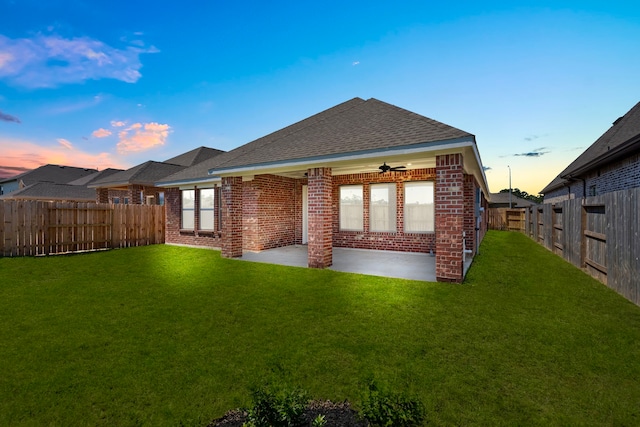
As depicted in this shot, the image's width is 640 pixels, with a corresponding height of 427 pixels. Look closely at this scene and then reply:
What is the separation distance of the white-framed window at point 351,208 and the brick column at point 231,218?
4.75 m

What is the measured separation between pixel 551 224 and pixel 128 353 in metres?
16.6

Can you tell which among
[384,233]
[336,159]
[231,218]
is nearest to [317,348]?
[336,159]

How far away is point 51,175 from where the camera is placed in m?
36.7

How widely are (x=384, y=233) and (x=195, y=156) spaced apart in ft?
54.4

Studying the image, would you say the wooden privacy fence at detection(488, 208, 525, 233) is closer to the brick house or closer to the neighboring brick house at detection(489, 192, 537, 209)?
the neighboring brick house at detection(489, 192, 537, 209)

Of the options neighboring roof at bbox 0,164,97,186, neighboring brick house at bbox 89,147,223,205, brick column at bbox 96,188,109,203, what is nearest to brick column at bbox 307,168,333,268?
neighboring brick house at bbox 89,147,223,205

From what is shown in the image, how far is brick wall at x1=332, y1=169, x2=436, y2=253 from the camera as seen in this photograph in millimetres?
11461

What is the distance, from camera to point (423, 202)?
37.9ft

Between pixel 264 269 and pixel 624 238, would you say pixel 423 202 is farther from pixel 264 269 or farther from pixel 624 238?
pixel 264 269

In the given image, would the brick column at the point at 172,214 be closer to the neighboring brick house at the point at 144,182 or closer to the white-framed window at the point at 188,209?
the white-framed window at the point at 188,209

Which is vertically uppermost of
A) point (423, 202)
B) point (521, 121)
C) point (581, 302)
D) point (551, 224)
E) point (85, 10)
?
point (85, 10)

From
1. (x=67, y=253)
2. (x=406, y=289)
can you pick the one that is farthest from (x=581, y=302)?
(x=67, y=253)

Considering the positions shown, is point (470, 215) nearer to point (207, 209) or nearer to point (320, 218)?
point (320, 218)

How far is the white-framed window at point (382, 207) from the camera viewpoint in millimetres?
12042
